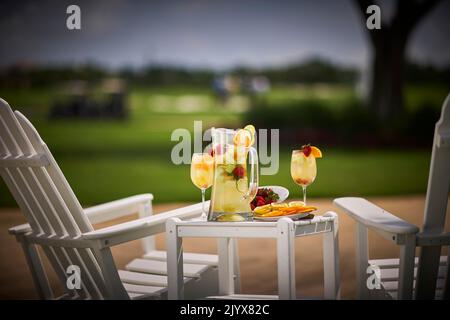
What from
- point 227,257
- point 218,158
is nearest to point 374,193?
point 227,257

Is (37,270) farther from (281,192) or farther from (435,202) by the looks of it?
Result: (435,202)

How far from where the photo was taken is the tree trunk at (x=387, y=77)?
41.4 feet

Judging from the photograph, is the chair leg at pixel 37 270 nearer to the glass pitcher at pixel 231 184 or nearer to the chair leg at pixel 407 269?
the glass pitcher at pixel 231 184

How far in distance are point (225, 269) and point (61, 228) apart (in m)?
0.87

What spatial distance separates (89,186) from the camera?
1074cm

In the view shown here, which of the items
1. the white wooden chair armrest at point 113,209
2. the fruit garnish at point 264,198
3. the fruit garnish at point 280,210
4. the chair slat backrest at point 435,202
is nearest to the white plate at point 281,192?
the fruit garnish at point 264,198

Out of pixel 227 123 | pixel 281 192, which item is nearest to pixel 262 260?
pixel 281 192

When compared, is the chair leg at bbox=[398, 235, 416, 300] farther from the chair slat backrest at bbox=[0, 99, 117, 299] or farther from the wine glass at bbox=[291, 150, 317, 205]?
the chair slat backrest at bbox=[0, 99, 117, 299]

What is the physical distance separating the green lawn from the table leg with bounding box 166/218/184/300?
20.4ft

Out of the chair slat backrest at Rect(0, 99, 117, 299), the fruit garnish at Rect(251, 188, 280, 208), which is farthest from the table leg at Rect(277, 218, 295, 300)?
the chair slat backrest at Rect(0, 99, 117, 299)

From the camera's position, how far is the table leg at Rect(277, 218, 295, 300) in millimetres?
2906

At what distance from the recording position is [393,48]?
12.7 metres

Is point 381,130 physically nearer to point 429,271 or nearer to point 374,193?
point 374,193

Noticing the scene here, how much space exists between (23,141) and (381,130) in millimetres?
→ 10872
